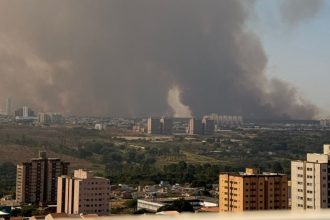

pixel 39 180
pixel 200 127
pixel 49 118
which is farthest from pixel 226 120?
pixel 39 180

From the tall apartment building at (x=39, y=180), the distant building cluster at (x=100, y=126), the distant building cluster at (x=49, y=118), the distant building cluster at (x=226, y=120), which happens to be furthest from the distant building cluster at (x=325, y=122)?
the tall apartment building at (x=39, y=180)

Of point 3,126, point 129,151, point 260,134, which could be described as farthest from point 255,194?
point 260,134

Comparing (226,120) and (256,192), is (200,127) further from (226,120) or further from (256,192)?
(256,192)

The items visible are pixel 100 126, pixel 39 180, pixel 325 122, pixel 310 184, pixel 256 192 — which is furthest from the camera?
pixel 325 122

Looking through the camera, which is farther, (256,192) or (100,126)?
(100,126)

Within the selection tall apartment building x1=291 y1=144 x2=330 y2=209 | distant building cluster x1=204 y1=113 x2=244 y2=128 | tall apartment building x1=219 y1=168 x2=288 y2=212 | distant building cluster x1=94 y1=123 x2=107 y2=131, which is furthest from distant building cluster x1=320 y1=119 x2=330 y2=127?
tall apartment building x1=291 y1=144 x2=330 y2=209

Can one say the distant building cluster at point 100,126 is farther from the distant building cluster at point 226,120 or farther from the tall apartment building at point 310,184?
the tall apartment building at point 310,184
